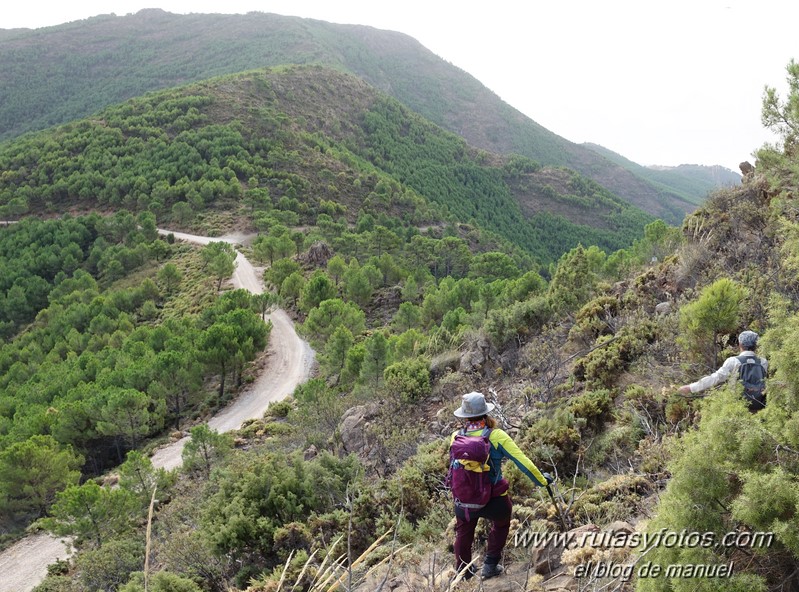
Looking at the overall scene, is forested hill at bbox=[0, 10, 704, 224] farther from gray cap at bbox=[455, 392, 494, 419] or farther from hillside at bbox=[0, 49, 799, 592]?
gray cap at bbox=[455, 392, 494, 419]

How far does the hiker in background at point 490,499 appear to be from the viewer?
174 inches

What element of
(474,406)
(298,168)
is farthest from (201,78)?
(474,406)

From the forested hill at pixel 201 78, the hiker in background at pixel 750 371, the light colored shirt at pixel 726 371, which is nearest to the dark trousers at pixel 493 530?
the light colored shirt at pixel 726 371

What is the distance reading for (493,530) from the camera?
4.58m

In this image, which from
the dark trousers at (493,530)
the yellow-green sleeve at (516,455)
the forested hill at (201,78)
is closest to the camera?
the yellow-green sleeve at (516,455)

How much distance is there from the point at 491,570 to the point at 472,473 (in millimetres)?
1020

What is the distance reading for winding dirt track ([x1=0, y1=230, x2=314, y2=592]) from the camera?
54.6 feet

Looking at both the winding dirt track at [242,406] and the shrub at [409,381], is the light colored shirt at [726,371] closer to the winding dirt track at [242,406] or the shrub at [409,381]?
the shrub at [409,381]

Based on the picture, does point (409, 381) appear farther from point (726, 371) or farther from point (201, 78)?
point (201, 78)

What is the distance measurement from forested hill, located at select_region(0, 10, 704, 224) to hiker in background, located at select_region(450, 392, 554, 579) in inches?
5856

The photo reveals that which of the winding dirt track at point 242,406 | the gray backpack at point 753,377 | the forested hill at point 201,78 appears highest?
the forested hill at point 201,78

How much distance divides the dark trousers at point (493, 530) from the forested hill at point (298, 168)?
55.4m

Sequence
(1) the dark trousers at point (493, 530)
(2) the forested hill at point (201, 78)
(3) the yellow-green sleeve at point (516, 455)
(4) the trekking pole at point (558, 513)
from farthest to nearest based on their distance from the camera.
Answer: (2) the forested hill at point (201, 78) → (4) the trekking pole at point (558, 513) → (1) the dark trousers at point (493, 530) → (3) the yellow-green sleeve at point (516, 455)

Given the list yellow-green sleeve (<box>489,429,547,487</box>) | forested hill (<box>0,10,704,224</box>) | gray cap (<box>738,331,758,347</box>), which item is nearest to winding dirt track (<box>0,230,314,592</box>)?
yellow-green sleeve (<box>489,429,547,487</box>)
